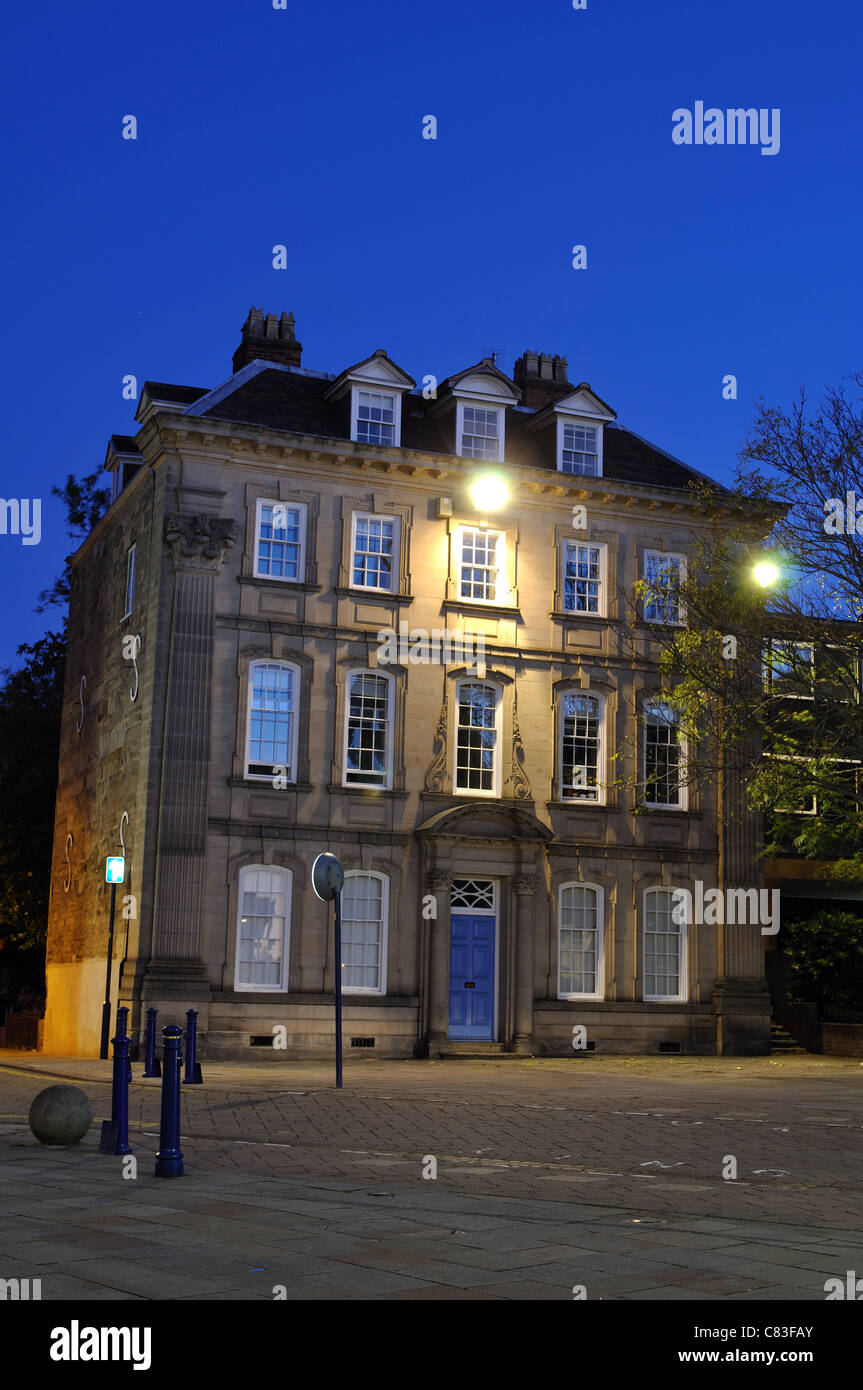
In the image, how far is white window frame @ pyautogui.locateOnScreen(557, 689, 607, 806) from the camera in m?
32.2

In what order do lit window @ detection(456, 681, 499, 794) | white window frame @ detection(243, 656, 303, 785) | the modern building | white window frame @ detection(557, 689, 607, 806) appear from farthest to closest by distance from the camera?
white window frame @ detection(557, 689, 607, 806), lit window @ detection(456, 681, 499, 794), white window frame @ detection(243, 656, 303, 785), the modern building

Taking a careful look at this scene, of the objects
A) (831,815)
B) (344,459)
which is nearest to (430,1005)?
(831,815)

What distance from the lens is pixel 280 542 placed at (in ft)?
101

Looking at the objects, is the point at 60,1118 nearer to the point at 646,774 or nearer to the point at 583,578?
the point at 646,774

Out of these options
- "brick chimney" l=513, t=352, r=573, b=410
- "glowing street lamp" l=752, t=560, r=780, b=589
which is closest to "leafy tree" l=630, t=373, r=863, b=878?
"glowing street lamp" l=752, t=560, r=780, b=589

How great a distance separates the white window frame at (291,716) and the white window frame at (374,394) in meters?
5.17

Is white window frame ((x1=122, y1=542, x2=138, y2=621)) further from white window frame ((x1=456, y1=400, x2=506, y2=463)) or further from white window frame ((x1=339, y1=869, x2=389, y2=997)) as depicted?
white window frame ((x1=339, y1=869, x2=389, y2=997))

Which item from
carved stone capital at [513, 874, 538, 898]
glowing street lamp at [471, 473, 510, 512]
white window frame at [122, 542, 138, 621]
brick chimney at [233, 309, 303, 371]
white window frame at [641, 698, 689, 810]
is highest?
brick chimney at [233, 309, 303, 371]

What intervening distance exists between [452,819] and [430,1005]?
3.64 meters

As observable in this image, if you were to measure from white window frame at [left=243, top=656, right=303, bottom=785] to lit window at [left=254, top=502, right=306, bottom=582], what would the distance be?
1740 millimetres

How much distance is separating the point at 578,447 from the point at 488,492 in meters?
3.13

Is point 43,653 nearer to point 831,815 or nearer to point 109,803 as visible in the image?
point 109,803

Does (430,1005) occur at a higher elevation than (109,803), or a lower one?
lower

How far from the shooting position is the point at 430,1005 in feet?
98.7
